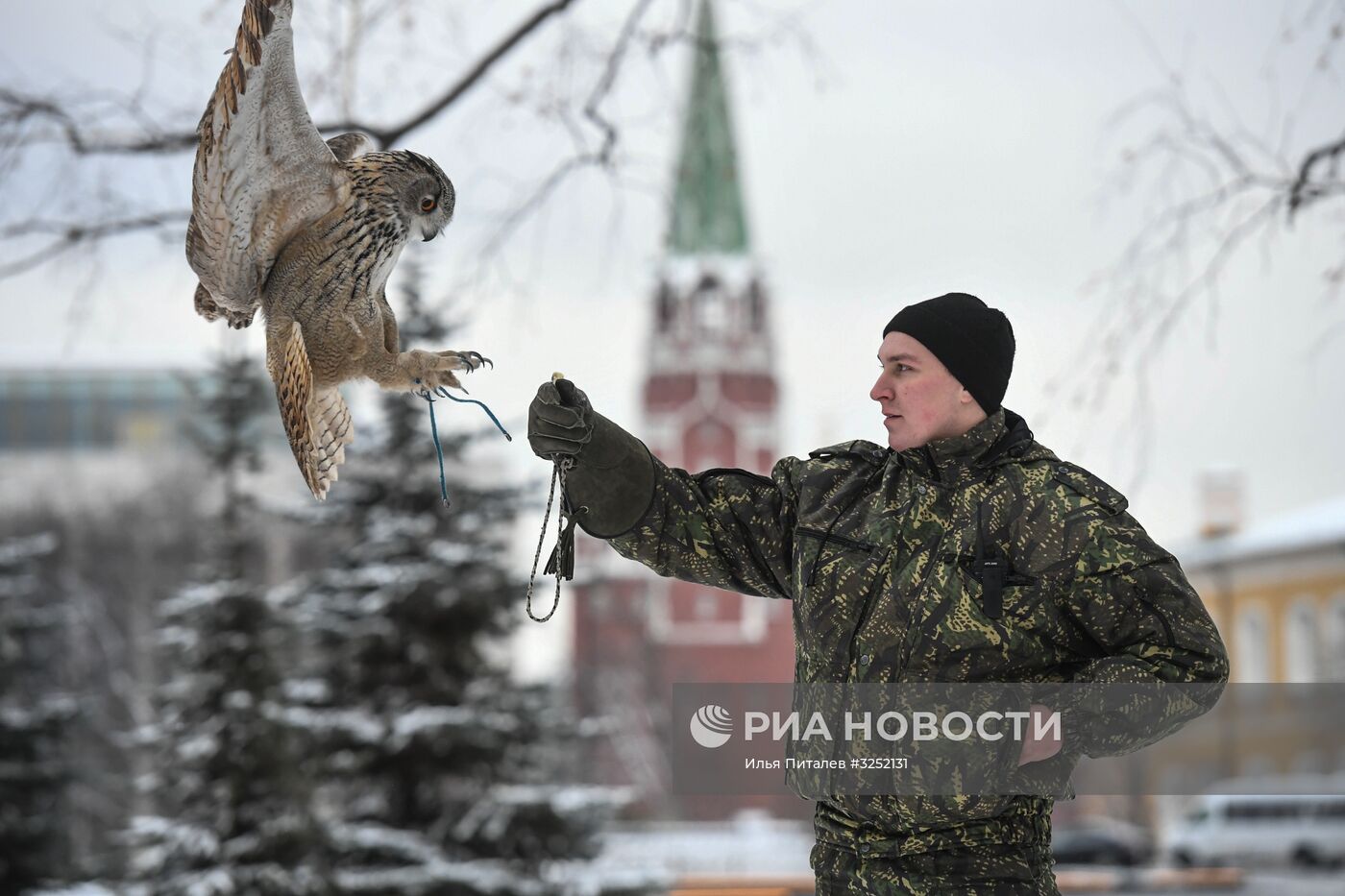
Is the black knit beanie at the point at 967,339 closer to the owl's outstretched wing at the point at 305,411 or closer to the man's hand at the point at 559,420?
the man's hand at the point at 559,420

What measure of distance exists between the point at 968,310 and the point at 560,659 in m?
18.9

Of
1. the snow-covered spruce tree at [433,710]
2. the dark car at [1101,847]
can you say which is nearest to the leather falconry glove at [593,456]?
the snow-covered spruce tree at [433,710]

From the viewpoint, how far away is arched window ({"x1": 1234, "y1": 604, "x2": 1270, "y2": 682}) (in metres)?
23.2

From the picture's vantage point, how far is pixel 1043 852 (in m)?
2.09

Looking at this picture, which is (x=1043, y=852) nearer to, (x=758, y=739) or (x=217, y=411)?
(x=758, y=739)

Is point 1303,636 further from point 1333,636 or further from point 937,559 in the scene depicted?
point 937,559

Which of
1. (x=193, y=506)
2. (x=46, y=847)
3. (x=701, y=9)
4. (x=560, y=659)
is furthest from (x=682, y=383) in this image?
(x=701, y=9)

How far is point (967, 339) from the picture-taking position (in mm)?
2113

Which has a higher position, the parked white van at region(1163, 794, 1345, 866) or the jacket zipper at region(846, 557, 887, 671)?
the jacket zipper at region(846, 557, 887, 671)

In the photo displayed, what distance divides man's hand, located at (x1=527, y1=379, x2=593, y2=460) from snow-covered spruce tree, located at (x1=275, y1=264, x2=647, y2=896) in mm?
7470

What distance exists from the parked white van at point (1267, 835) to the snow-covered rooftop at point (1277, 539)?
4085 millimetres

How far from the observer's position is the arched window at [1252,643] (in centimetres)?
2323

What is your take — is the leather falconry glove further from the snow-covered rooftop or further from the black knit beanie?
the snow-covered rooftop

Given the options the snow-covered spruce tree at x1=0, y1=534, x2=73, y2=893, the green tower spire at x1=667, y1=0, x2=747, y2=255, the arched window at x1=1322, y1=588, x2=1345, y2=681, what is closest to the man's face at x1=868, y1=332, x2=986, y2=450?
the green tower spire at x1=667, y1=0, x2=747, y2=255
